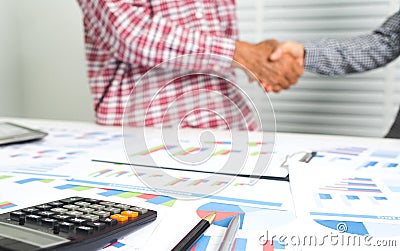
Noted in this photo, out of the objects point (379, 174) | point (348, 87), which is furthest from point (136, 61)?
point (348, 87)

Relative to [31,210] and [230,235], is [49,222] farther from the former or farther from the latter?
[230,235]

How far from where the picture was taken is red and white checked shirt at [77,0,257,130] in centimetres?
121

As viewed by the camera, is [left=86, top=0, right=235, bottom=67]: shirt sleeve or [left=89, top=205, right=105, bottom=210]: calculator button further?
[left=86, top=0, right=235, bottom=67]: shirt sleeve

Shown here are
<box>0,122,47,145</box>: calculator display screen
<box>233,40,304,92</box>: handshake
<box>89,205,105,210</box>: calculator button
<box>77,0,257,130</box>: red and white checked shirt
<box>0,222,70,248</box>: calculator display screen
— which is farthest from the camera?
<box>233,40,304,92</box>: handshake

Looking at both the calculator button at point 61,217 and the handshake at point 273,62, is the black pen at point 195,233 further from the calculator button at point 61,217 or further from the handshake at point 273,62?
the handshake at point 273,62

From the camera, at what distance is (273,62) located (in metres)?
1.43

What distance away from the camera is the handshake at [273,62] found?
4.55 ft

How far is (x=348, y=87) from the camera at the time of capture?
1.84 m

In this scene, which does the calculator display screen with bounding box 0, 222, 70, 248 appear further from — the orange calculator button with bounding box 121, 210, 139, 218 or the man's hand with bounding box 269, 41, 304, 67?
the man's hand with bounding box 269, 41, 304, 67

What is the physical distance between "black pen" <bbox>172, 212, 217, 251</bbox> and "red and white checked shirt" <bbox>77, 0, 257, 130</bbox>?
24.0 inches

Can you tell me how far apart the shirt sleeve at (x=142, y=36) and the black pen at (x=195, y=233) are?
794mm

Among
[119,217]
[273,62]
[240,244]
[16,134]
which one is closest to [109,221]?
[119,217]

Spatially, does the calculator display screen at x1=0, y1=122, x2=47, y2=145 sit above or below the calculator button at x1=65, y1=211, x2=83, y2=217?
below

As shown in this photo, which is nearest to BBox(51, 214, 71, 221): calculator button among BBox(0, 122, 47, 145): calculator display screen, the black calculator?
the black calculator
